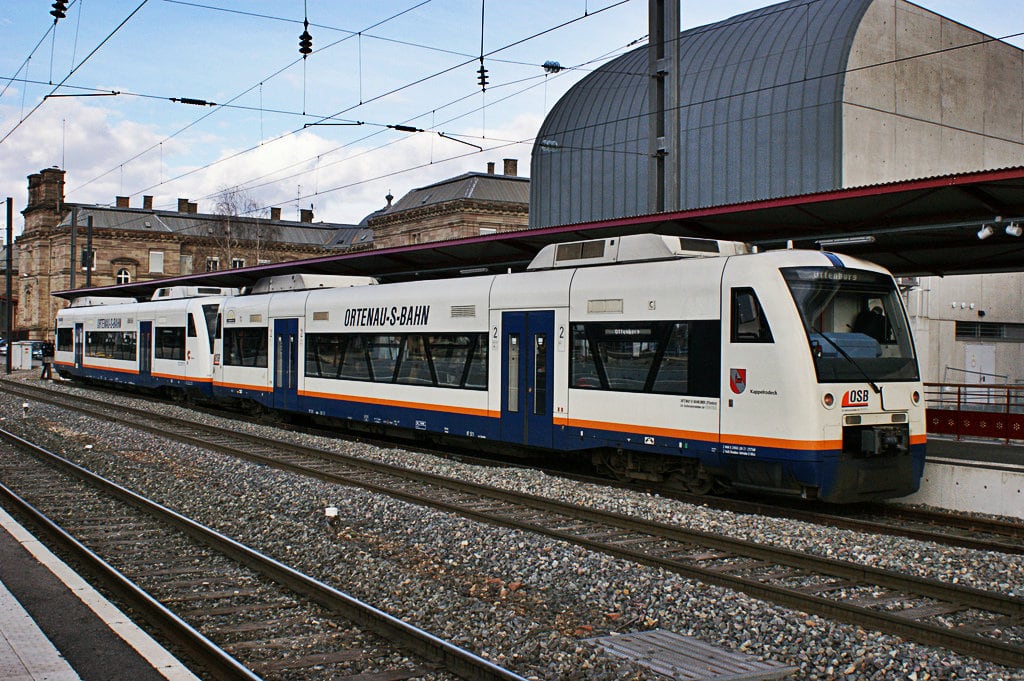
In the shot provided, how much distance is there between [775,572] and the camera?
27.5ft

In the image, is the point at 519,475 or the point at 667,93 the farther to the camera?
the point at 667,93

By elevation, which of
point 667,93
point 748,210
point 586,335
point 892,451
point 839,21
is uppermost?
point 839,21

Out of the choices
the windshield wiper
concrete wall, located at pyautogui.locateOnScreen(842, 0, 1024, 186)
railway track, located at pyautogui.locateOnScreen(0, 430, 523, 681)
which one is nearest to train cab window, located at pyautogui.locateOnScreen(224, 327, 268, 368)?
railway track, located at pyautogui.locateOnScreen(0, 430, 523, 681)

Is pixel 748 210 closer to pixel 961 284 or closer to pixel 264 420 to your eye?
pixel 264 420

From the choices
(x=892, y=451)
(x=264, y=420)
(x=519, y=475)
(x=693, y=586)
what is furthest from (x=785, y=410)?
(x=264, y=420)

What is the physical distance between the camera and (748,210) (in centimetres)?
1292

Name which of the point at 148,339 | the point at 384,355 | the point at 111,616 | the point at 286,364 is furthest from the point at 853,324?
the point at 148,339

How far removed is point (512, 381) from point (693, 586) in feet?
22.8

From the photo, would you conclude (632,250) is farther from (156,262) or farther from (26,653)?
(156,262)

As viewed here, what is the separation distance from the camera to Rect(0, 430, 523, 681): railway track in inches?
236

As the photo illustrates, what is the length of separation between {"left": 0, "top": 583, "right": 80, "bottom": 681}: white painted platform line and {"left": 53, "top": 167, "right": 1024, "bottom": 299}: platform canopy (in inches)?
376

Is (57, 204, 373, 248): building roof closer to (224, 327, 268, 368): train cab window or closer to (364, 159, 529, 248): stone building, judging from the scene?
(364, 159, 529, 248): stone building

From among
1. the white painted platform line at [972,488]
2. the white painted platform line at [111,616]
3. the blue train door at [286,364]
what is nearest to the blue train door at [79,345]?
the blue train door at [286,364]

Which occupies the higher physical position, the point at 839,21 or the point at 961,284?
the point at 839,21
